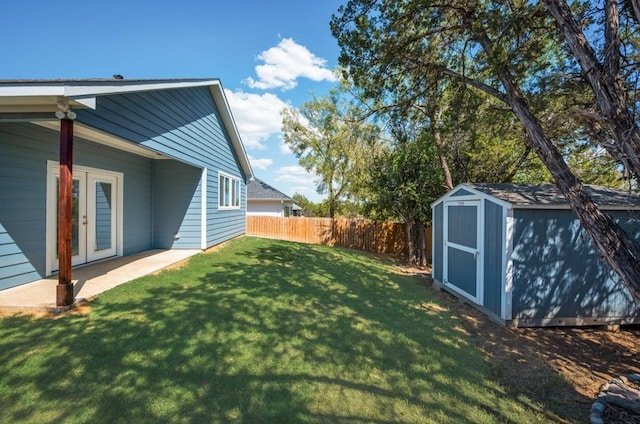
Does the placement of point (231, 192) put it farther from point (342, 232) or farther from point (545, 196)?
point (545, 196)

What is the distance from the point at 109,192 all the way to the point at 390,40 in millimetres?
7024

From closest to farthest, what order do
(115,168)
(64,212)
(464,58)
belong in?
(64,212)
(464,58)
(115,168)

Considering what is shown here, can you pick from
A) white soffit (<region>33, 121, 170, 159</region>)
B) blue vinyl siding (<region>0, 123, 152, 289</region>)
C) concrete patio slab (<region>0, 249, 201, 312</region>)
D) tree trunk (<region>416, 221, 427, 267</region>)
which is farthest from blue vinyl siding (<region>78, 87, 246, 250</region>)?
tree trunk (<region>416, 221, 427, 267</region>)

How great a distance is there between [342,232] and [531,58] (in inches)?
443

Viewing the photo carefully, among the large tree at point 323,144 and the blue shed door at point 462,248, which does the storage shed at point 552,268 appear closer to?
the blue shed door at point 462,248

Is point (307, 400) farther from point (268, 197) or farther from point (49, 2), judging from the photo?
point (268, 197)

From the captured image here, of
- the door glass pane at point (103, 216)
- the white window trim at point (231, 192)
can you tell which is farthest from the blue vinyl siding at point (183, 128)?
the door glass pane at point (103, 216)

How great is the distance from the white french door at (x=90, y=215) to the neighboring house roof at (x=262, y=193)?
1458 centimetres

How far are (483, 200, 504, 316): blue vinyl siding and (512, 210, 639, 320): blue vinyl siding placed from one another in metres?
0.23

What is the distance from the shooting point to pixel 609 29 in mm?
2992

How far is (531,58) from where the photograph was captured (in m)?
4.92

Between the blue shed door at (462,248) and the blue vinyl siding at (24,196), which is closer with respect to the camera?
the blue vinyl siding at (24,196)

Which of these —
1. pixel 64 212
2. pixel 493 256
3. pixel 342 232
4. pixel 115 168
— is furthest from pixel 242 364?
pixel 342 232

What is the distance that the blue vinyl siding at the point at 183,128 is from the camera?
5.11 m
